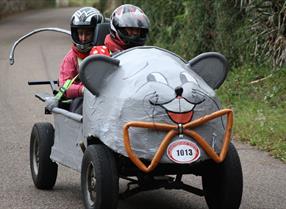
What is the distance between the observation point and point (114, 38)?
7.07 m

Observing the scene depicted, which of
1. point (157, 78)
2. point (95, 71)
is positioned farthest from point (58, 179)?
point (157, 78)

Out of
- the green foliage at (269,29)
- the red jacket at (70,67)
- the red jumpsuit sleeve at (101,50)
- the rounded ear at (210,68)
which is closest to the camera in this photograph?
the rounded ear at (210,68)

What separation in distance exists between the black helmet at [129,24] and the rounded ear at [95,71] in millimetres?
630

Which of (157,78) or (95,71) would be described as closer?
(157,78)

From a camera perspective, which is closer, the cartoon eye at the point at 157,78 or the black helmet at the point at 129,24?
the cartoon eye at the point at 157,78

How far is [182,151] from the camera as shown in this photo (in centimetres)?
588

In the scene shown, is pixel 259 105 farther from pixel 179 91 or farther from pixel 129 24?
pixel 179 91

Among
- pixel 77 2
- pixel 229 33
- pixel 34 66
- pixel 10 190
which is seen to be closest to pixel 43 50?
pixel 34 66

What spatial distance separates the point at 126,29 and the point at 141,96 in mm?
1112

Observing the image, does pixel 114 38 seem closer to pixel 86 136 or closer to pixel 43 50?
pixel 86 136

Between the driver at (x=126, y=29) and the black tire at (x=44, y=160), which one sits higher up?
the driver at (x=126, y=29)

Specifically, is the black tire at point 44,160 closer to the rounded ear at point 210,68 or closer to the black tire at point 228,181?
the rounded ear at point 210,68

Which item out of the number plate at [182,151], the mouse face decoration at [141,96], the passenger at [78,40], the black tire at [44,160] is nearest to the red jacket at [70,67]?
the passenger at [78,40]

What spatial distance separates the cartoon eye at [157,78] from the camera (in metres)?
6.09
